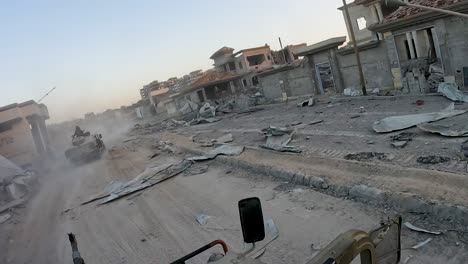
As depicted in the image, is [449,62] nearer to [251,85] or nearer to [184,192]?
[184,192]

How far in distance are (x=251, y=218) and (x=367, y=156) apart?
8.20m

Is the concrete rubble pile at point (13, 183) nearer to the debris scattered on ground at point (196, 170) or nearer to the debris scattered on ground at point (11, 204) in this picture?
the debris scattered on ground at point (11, 204)

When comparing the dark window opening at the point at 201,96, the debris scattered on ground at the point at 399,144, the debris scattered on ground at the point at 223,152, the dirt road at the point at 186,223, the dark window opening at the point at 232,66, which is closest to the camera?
the dirt road at the point at 186,223

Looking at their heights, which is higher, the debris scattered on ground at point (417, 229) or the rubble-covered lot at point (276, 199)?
the rubble-covered lot at point (276, 199)

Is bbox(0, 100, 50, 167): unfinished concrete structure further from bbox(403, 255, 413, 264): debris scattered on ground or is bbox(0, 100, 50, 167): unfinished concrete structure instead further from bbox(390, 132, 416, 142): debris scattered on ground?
bbox(403, 255, 413, 264): debris scattered on ground

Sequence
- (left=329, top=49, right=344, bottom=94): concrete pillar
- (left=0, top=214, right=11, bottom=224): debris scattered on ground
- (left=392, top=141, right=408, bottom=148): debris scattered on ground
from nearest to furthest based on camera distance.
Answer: (left=392, top=141, right=408, bottom=148): debris scattered on ground, (left=0, top=214, right=11, bottom=224): debris scattered on ground, (left=329, top=49, right=344, bottom=94): concrete pillar

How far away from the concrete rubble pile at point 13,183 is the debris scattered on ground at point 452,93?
61.0 feet

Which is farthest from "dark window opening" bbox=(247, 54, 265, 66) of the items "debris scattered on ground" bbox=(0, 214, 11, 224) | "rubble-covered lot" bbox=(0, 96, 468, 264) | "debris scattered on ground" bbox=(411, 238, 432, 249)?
Result: "debris scattered on ground" bbox=(411, 238, 432, 249)

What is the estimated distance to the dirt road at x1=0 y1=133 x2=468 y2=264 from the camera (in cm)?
672

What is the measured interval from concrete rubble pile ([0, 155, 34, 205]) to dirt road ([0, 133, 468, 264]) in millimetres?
3282

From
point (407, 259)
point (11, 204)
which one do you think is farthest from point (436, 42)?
point (11, 204)

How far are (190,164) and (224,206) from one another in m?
5.93

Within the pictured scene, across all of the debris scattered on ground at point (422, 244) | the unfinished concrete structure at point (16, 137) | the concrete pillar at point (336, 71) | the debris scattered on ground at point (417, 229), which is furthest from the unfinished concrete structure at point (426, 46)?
the unfinished concrete structure at point (16, 137)

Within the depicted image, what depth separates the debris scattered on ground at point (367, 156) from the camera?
9952 mm
